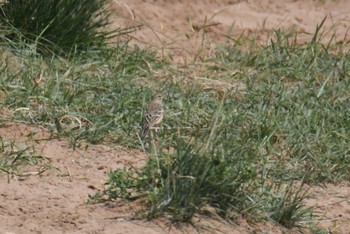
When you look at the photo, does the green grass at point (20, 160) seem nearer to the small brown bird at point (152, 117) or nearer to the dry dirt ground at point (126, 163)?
the dry dirt ground at point (126, 163)

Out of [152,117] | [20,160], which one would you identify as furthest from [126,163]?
[20,160]

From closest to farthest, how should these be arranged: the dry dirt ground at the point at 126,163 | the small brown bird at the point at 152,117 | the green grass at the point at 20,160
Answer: the dry dirt ground at the point at 126,163, the green grass at the point at 20,160, the small brown bird at the point at 152,117

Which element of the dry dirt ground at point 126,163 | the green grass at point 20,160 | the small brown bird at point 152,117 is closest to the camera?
the dry dirt ground at point 126,163

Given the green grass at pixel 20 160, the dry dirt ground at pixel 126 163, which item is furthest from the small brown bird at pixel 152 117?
the green grass at pixel 20 160

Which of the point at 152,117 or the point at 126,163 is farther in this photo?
the point at 152,117

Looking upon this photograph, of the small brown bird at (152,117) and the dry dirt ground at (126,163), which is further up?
the small brown bird at (152,117)

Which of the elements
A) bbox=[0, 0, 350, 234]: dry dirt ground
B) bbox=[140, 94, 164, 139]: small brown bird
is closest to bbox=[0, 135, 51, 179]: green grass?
bbox=[0, 0, 350, 234]: dry dirt ground

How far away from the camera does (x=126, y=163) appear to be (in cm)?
825

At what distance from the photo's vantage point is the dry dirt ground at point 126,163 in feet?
23.3

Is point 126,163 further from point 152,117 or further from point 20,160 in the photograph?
point 20,160

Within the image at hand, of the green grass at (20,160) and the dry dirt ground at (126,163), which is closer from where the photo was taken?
the dry dirt ground at (126,163)

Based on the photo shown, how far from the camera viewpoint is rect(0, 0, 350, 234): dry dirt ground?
7.10 m

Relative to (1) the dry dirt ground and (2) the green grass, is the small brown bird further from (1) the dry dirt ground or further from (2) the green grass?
(2) the green grass

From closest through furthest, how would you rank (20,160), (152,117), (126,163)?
(20,160) < (126,163) < (152,117)
